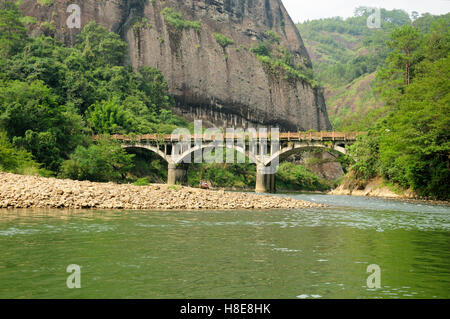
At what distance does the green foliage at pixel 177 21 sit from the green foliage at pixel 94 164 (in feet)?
207

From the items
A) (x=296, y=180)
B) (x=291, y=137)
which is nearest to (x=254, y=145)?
(x=291, y=137)

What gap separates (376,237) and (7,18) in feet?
251

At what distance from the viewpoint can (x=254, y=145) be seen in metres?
63.7

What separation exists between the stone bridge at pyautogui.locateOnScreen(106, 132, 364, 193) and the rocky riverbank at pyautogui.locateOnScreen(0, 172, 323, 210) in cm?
2865

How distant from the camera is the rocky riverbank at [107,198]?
2164 centimetres

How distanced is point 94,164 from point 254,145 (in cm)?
2727

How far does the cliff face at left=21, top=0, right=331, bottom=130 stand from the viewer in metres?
98.3

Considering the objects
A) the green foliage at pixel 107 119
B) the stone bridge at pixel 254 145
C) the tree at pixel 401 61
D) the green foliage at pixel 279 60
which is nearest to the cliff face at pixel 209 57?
the green foliage at pixel 279 60

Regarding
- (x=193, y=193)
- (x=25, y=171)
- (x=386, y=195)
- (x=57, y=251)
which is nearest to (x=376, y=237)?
(x=57, y=251)

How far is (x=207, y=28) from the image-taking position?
4422 inches

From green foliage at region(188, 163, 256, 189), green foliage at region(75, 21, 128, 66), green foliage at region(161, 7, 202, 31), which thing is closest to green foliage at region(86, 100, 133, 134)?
green foliage at region(188, 163, 256, 189)

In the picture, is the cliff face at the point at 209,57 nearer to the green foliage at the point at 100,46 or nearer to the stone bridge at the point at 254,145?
the green foliage at the point at 100,46

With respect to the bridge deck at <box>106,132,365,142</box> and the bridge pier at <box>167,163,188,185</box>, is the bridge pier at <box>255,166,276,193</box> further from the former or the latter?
the bridge pier at <box>167,163,188,185</box>
